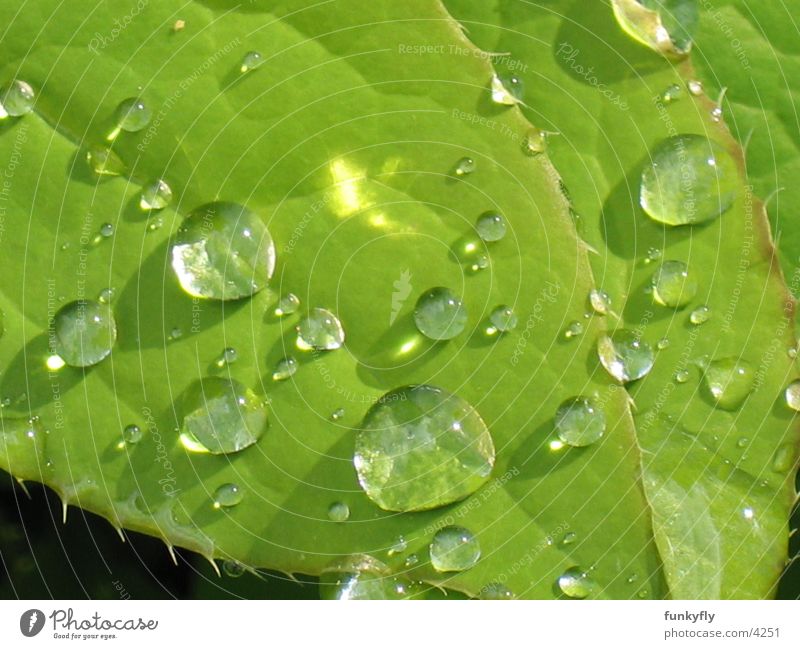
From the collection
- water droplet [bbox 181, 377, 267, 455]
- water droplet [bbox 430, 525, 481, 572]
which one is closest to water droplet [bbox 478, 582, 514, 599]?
water droplet [bbox 430, 525, 481, 572]

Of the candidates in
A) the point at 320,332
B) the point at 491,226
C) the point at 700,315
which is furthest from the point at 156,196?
the point at 700,315

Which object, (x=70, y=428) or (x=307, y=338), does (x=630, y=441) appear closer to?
(x=307, y=338)

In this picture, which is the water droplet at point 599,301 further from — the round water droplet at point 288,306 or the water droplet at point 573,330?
the round water droplet at point 288,306

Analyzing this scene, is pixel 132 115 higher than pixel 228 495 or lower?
higher

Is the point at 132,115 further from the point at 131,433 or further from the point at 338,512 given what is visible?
the point at 338,512

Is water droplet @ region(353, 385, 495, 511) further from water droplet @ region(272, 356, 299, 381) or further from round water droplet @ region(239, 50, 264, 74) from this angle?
round water droplet @ region(239, 50, 264, 74)
